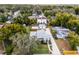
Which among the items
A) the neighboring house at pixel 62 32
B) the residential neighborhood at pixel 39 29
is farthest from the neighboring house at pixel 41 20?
the neighboring house at pixel 62 32

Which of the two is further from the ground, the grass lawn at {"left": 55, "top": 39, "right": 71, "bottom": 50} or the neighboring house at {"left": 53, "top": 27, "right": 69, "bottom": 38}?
the neighboring house at {"left": 53, "top": 27, "right": 69, "bottom": 38}

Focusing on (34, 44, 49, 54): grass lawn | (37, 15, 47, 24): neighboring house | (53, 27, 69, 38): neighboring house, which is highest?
(37, 15, 47, 24): neighboring house

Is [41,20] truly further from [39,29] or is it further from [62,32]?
[62,32]

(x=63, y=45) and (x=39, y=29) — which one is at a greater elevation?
(x=39, y=29)

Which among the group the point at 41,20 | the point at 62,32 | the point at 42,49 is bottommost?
the point at 42,49

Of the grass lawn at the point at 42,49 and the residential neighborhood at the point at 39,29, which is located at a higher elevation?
the residential neighborhood at the point at 39,29

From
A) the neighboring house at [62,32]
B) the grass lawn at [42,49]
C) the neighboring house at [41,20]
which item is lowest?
the grass lawn at [42,49]

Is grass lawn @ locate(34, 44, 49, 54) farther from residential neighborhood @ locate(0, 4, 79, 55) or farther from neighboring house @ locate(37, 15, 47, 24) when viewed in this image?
neighboring house @ locate(37, 15, 47, 24)

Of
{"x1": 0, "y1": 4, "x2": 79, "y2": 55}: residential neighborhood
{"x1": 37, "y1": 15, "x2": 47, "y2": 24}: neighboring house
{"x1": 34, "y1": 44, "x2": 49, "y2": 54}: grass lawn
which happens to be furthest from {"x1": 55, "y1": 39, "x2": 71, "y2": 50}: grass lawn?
{"x1": 37, "y1": 15, "x2": 47, "y2": 24}: neighboring house

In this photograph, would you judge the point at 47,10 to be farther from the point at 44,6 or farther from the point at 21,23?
the point at 21,23

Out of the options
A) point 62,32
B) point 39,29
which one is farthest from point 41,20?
point 62,32

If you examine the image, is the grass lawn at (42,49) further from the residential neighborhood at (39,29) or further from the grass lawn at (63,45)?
the grass lawn at (63,45)
